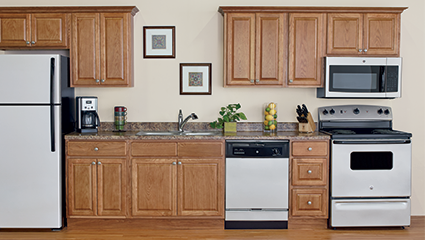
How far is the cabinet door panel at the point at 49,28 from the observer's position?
3244 mm

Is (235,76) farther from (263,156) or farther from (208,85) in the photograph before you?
(263,156)

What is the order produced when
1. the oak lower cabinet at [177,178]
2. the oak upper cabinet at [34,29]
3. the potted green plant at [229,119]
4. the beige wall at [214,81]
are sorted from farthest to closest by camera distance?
1. the beige wall at [214,81]
2. the potted green plant at [229,119]
3. the oak upper cabinet at [34,29]
4. the oak lower cabinet at [177,178]

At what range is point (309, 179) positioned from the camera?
3.10 meters

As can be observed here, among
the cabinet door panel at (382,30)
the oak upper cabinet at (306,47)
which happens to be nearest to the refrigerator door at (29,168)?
the oak upper cabinet at (306,47)

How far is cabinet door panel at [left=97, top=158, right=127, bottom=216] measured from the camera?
10.1 feet

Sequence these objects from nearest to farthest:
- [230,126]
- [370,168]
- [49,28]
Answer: [370,168]
[49,28]
[230,126]

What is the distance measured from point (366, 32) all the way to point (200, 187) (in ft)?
6.91

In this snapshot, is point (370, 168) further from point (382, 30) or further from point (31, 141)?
point (31, 141)

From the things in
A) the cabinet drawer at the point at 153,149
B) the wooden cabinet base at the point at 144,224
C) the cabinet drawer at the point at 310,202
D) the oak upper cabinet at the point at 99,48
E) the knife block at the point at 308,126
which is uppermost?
the oak upper cabinet at the point at 99,48

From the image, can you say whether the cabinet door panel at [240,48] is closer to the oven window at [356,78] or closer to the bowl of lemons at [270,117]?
the bowl of lemons at [270,117]

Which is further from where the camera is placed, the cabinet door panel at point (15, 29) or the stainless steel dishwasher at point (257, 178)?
the cabinet door panel at point (15, 29)

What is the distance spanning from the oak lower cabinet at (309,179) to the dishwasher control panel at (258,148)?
3.6 inches

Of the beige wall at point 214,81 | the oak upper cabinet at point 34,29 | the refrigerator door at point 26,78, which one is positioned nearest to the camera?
the refrigerator door at point 26,78

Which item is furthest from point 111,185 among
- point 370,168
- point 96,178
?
point 370,168
